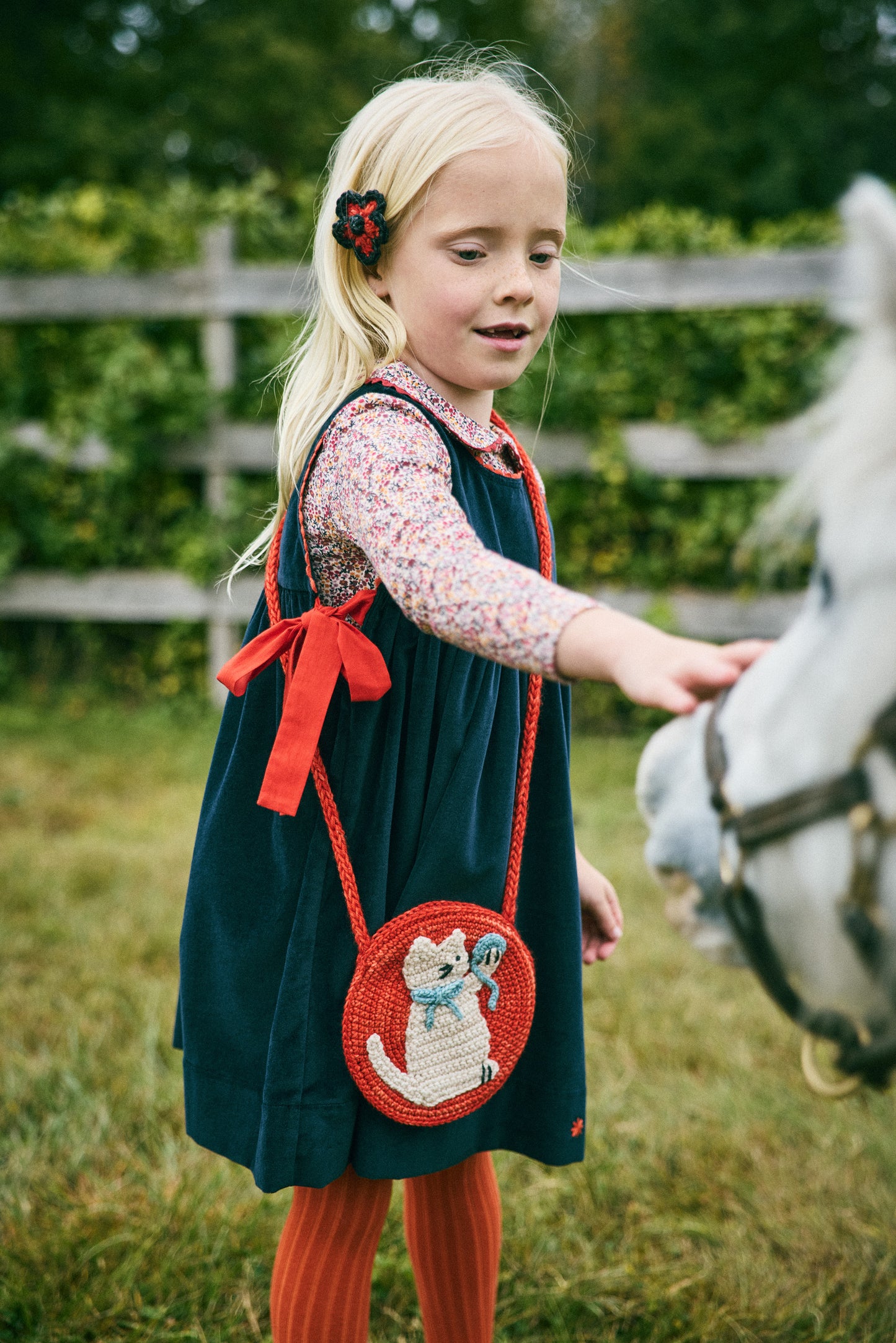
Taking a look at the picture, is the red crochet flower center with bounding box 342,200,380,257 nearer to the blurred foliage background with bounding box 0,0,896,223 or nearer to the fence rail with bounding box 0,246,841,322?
the fence rail with bounding box 0,246,841,322

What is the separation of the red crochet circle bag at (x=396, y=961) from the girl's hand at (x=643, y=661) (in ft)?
1.33

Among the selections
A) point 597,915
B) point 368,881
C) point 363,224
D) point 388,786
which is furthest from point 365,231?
Result: point 597,915

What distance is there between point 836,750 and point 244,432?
433cm

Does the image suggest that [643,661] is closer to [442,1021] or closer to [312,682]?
[312,682]

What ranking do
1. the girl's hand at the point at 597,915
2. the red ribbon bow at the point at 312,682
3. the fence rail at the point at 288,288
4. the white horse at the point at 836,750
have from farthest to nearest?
the fence rail at the point at 288,288, the girl's hand at the point at 597,915, the red ribbon bow at the point at 312,682, the white horse at the point at 836,750

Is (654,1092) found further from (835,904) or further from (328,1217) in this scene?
(835,904)

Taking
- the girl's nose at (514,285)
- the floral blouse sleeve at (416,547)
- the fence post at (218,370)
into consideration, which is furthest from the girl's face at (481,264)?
the fence post at (218,370)

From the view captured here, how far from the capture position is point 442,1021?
4.02ft

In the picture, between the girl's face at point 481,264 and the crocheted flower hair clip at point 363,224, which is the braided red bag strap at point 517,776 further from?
the crocheted flower hair clip at point 363,224

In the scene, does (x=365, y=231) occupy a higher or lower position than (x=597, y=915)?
higher

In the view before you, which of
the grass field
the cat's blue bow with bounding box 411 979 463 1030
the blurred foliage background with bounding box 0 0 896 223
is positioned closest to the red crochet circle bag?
the cat's blue bow with bounding box 411 979 463 1030

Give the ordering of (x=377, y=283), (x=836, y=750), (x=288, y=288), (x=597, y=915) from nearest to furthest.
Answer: (x=836, y=750) → (x=377, y=283) → (x=597, y=915) → (x=288, y=288)

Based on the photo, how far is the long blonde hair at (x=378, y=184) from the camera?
1.18 m

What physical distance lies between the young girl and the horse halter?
15.2 inches
